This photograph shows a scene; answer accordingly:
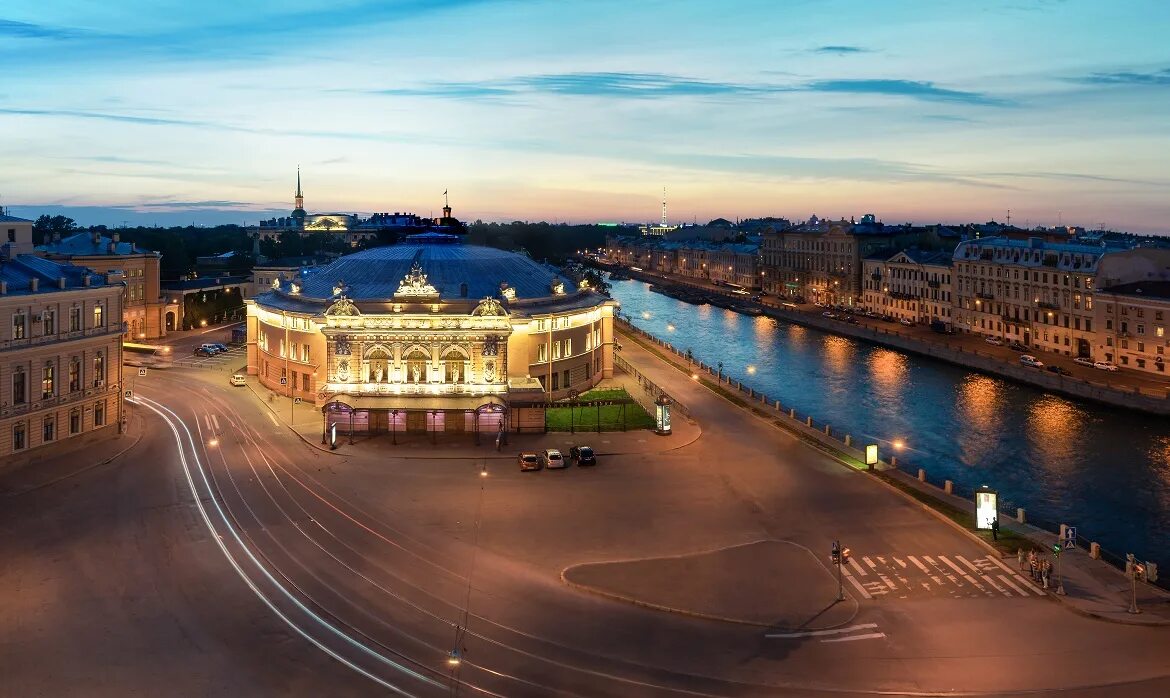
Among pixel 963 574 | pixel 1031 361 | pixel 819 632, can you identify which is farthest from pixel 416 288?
pixel 1031 361

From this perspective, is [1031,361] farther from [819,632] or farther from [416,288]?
[819,632]

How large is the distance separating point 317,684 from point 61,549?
1561cm

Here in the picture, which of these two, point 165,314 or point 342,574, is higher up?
point 165,314

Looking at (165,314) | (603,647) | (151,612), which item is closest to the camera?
(603,647)

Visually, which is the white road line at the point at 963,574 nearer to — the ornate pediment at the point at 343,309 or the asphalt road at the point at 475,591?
the asphalt road at the point at 475,591

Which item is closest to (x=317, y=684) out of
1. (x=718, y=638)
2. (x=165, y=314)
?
(x=718, y=638)

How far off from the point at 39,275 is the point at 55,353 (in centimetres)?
452

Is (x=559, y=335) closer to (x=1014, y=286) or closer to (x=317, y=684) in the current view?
(x=317, y=684)

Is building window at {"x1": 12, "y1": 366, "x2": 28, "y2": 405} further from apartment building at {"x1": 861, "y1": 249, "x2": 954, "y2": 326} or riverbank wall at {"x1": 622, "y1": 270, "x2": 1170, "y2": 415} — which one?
apartment building at {"x1": 861, "y1": 249, "x2": 954, "y2": 326}

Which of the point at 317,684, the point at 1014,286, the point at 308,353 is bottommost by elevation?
Result: the point at 317,684

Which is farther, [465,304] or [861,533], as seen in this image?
[465,304]

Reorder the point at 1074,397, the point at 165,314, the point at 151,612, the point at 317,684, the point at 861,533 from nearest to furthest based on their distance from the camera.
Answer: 1. the point at 317,684
2. the point at 151,612
3. the point at 861,533
4. the point at 1074,397
5. the point at 165,314

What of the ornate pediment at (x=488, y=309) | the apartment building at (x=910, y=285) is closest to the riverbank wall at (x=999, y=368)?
the apartment building at (x=910, y=285)

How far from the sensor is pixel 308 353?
6419cm
